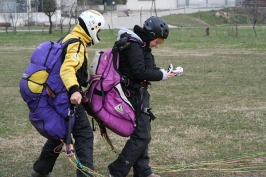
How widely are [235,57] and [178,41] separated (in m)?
8.74

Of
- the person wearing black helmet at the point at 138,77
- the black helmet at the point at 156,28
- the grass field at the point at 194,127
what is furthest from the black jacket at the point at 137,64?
the grass field at the point at 194,127

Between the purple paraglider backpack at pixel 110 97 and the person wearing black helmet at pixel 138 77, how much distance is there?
3.3 inches

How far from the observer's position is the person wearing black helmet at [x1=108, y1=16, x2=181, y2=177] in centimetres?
525

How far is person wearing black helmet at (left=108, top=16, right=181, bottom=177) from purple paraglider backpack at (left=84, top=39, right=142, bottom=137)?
0.08m

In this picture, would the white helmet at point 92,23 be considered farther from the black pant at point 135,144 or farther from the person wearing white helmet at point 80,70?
the black pant at point 135,144

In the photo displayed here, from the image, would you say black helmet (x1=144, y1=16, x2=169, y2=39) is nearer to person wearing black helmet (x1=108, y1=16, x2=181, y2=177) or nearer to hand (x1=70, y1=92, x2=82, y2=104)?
person wearing black helmet (x1=108, y1=16, x2=181, y2=177)

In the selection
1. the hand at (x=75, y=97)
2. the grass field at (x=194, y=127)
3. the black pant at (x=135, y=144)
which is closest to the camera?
the hand at (x=75, y=97)

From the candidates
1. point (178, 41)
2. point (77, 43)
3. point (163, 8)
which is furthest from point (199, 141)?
point (163, 8)

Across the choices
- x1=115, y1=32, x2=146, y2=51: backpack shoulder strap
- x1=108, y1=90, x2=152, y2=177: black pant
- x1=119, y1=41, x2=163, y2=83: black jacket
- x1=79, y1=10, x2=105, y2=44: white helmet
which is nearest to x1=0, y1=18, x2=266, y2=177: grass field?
x1=108, y1=90, x2=152, y2=177: black pant

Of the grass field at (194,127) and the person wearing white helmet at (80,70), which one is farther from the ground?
the person wearing white helmet at (80,70)

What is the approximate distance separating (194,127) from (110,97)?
3117 millimetres

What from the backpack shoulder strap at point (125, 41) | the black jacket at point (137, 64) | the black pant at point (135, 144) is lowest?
the black pant at point (135, 144)

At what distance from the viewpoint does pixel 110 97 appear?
5.26 metres

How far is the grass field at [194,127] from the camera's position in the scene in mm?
6204
